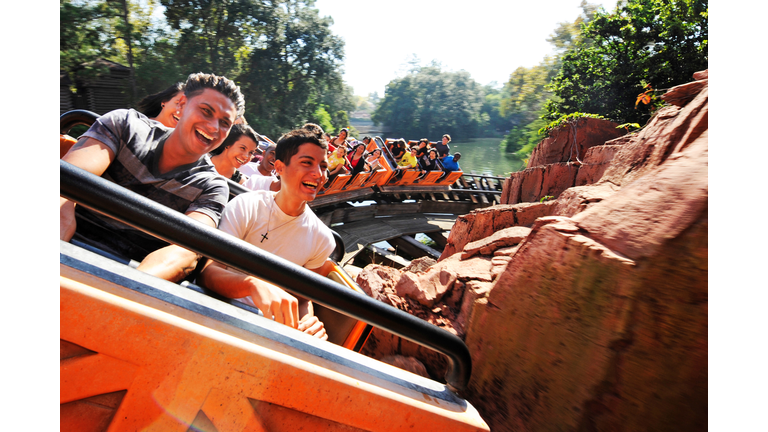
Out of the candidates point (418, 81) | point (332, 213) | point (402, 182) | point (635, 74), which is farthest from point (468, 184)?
point (418, 81)

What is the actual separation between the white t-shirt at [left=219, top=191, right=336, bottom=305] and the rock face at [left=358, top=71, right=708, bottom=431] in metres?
0.70

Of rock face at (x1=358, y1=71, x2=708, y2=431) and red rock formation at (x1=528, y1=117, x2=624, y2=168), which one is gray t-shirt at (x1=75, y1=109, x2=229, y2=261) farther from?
red rock formation at (x1=528, y1=117, x2=624, y2=168)

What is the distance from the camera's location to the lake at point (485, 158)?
2673 centimetres

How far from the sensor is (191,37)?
14836mm

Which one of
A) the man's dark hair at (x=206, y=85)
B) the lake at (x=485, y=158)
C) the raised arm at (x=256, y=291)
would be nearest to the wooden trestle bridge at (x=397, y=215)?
the man's dark hair at (x=206, y=85)

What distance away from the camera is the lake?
2673cm

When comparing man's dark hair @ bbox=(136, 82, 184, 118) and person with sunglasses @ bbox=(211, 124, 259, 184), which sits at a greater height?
man's dark hair @ bbox=(136, 82, 184, 118)

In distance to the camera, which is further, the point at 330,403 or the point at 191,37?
the point at 191,37

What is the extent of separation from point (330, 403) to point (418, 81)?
49.1 metres

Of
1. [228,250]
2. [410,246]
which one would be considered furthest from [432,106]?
[228,250]

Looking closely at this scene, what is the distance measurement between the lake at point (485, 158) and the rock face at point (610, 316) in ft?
66.6

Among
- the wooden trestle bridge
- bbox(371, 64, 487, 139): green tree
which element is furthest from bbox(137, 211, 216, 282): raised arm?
bbox(371, 64, 487, 139): green tree

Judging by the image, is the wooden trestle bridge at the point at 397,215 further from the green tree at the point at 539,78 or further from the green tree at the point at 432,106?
the green tree at the point at 432,106

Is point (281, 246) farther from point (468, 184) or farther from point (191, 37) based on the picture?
point (191, 37)
